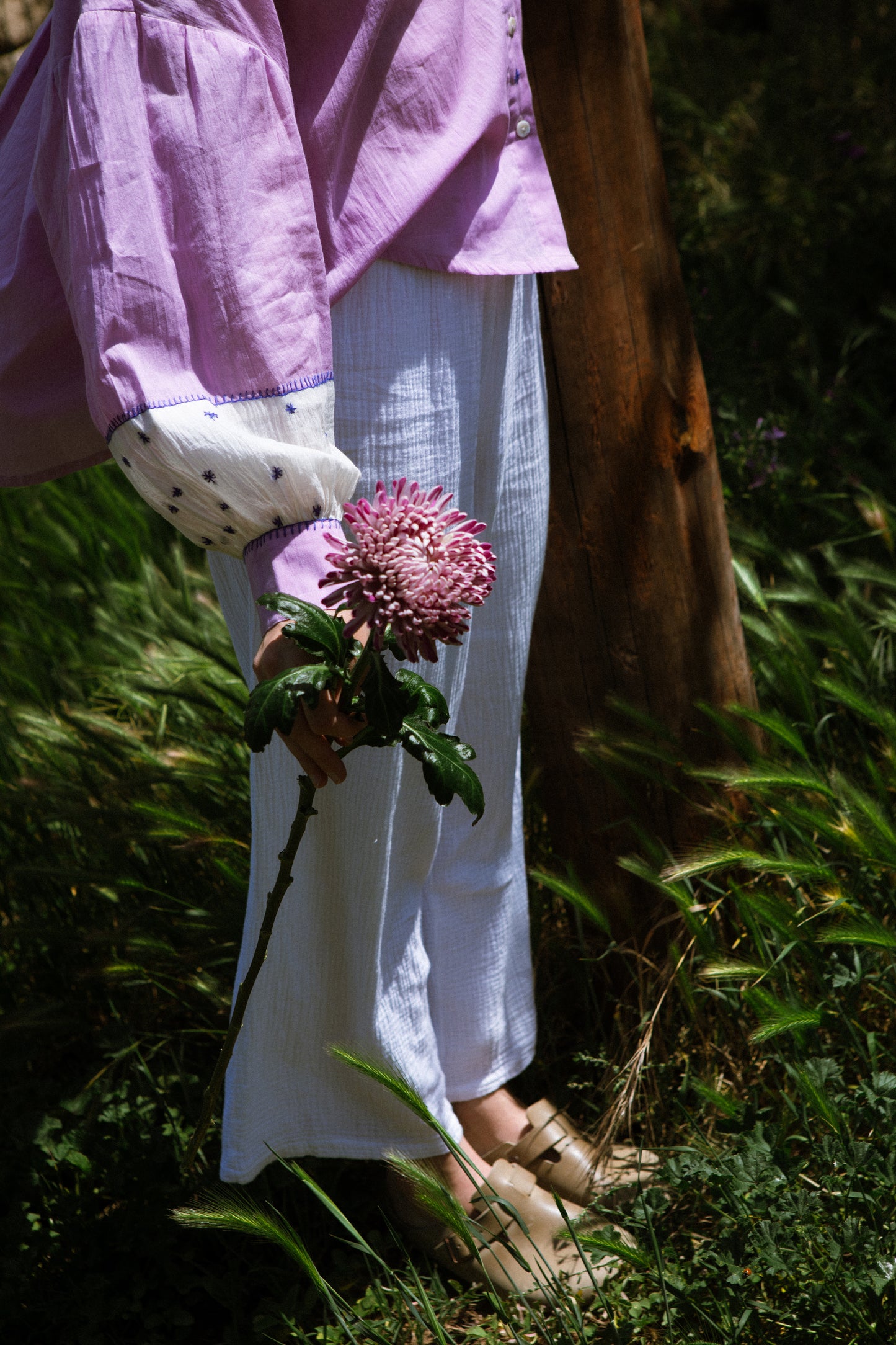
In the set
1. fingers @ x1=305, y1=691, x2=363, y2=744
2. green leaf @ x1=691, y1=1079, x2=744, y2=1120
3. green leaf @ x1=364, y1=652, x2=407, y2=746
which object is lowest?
green leaf @ x1=691, y1=1079, x2=744, y2=1120

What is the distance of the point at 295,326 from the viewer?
3.18 ft

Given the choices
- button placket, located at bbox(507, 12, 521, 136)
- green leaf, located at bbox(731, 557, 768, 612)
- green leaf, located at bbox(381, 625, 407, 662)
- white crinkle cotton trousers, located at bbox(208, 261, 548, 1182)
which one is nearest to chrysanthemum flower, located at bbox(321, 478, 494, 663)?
green leaf, located at bbox(381, 625, 407, 662)

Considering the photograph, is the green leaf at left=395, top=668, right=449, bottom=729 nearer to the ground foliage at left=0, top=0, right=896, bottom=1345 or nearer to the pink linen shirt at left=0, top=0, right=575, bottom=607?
the pink linen shirt at left=0, top=0, right=575, bottom=607

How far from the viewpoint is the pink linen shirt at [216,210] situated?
3.01ft

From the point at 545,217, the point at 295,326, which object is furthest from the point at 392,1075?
the point at 545,217

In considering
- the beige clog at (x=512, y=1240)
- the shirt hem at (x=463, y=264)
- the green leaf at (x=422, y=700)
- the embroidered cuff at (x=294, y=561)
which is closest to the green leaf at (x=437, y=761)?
the green leaf at (x=422, y=700)

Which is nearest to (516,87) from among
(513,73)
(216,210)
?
(513,73)

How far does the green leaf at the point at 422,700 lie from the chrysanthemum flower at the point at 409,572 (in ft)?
0.12

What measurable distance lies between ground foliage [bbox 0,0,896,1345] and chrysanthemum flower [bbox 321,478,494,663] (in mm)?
722

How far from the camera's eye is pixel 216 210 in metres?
0.93

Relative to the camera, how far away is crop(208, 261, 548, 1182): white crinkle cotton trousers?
1.19 metres

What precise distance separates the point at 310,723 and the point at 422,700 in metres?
0.10

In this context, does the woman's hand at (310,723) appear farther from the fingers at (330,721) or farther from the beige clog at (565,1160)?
the beige clog at (565,1160)

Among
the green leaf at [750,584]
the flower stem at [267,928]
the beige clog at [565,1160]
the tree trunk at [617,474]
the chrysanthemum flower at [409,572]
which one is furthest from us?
the green leaf at [750,584]
